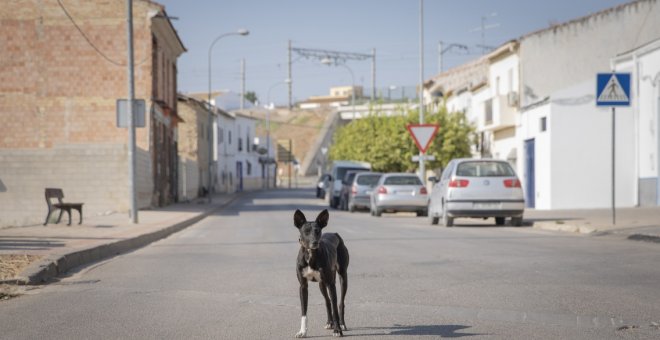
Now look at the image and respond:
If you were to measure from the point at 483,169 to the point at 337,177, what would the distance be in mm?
25627

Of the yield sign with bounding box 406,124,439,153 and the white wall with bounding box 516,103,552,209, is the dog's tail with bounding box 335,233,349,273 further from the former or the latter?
the white wall with bounding box 516,103,552,209

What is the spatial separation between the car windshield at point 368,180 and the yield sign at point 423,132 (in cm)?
394

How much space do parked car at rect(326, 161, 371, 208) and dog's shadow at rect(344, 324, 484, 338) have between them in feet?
115

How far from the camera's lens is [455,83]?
65125 mm

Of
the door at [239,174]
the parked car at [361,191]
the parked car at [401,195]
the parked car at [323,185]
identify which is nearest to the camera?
Result: the parked car at [401,195]

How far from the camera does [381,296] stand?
9102 millimetres

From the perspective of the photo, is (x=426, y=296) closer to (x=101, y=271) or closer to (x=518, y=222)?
(x=101, y=271)

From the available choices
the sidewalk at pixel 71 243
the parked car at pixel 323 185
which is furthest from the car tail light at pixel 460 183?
the parked car at pixel 323 185

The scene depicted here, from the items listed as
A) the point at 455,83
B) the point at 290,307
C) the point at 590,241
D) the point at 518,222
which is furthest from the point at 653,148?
the point at 455,83

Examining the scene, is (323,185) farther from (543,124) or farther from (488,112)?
(543,124)

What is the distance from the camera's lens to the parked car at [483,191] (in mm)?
22125

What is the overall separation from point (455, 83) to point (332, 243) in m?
59.4

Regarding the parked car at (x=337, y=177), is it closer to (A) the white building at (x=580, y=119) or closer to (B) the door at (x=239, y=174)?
(A) the white building at (x=580, y=119)

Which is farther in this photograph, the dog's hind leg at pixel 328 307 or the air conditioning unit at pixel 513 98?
the air conditioning unit at pixel 513 98
